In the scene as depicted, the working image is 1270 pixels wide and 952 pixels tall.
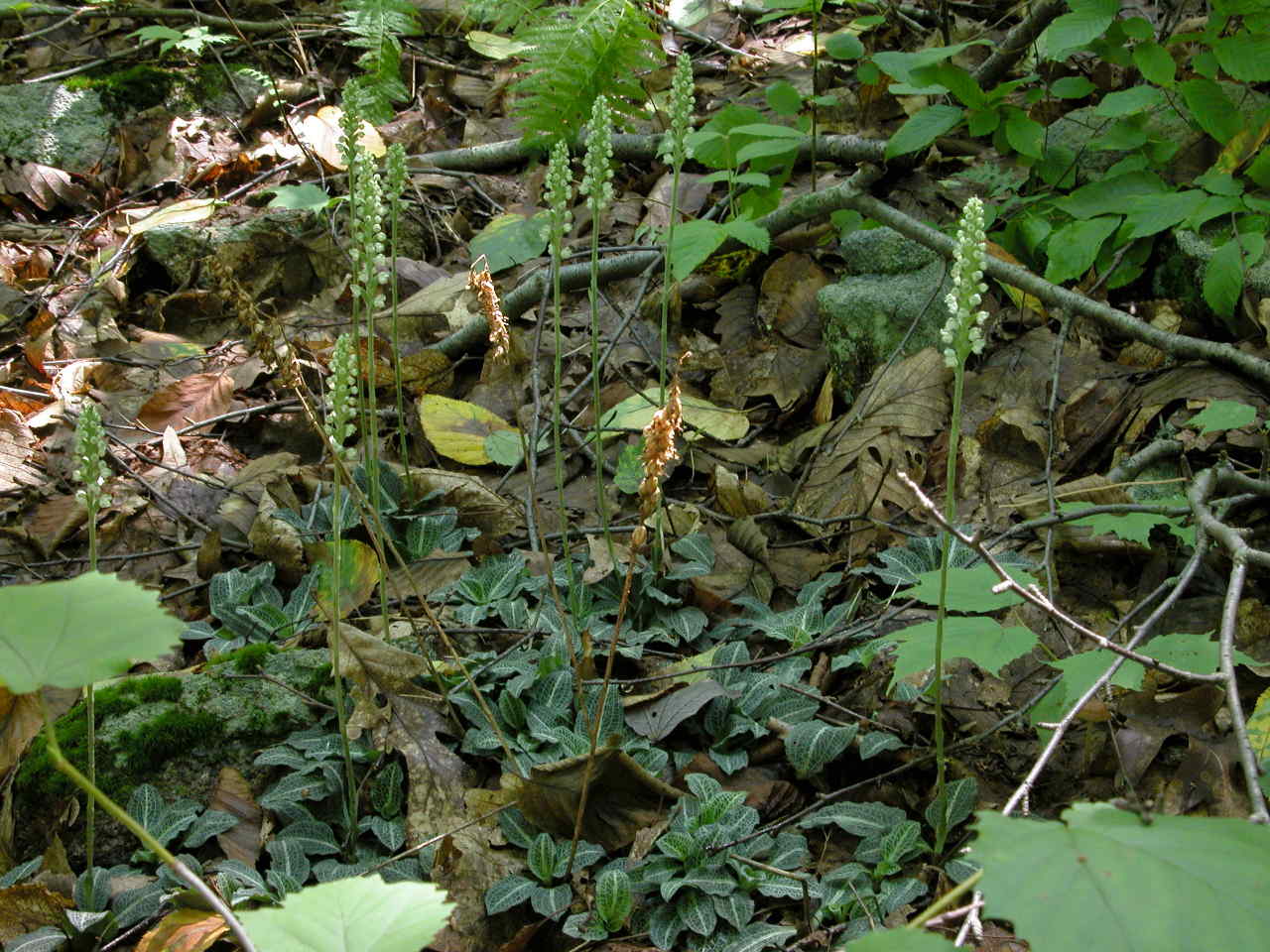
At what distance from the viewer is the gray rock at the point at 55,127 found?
6.00 metres

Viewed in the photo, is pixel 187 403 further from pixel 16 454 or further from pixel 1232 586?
pixel 1232 586

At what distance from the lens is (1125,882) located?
88cm

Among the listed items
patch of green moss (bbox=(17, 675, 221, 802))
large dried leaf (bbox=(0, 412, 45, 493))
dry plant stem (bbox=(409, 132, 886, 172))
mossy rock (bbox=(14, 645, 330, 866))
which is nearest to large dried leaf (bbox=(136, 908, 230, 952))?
mossy rock (bbox=(14, 645, 330, 866))

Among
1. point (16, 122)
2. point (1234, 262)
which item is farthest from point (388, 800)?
point (16, 122)

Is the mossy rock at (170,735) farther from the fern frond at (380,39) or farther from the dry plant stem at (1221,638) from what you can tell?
the fern frond at (380,39)

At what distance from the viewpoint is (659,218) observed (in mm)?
5125

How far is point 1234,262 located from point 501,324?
227 cm

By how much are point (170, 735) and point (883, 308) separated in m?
2.85

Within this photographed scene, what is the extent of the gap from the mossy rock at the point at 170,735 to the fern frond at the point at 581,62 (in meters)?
2.32

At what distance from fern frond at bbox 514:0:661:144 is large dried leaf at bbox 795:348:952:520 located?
1.45 metres

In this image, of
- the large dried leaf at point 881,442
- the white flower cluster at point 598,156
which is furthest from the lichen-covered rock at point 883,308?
the white flower cluster at point 598,156

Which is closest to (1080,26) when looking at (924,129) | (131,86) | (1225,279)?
(924,129)

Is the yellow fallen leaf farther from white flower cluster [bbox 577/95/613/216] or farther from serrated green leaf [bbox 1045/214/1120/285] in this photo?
serrated green leaf [bbox 1045/214/1120/285]

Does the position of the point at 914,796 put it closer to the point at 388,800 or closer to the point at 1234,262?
the point at 388,800
